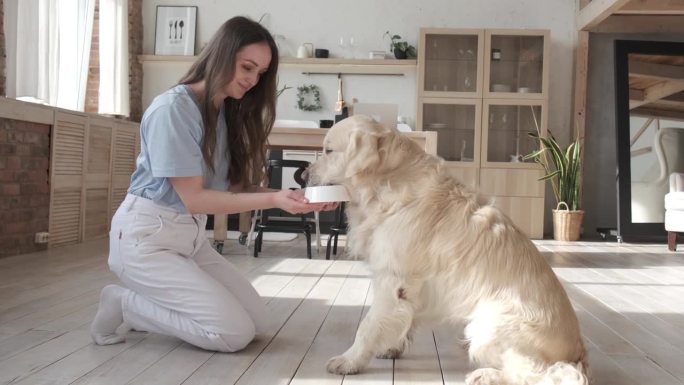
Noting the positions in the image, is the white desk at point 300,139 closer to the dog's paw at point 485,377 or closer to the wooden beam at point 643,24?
the dog's paw at point 485,377

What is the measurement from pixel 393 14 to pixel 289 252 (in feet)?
11.7

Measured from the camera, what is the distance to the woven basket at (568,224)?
6.45 metres

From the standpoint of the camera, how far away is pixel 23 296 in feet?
9.28

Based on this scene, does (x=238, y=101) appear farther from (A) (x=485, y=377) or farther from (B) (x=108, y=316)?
(A) (x=485, y=377)

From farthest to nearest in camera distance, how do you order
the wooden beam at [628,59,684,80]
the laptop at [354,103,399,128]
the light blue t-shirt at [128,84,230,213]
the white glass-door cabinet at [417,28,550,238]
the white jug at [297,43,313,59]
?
1. the white jug at [297,43,313,59]
2. the white glass-door cabinet at [417,28,550,238]
3. the wooden beam at [628,59,684,80]
4. the laptop at [354,103,399,128]
5. the light blue t-shirt at [128,84,230,213]

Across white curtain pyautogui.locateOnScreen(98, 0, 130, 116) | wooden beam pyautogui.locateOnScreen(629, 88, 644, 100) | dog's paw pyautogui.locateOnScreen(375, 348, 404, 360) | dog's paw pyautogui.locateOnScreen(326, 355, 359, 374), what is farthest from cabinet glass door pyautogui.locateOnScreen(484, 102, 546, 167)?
dog's paw pyautogui.locateOnScreen(326, 355, 359, 374)

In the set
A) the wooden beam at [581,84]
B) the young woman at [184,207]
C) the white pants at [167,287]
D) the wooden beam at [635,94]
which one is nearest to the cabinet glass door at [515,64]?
the wooden beam at [581,84]

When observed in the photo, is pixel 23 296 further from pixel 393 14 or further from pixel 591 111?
pixel 591 111

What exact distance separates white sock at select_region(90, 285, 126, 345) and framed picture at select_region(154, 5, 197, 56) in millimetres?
5459

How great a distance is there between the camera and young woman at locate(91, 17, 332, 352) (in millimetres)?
2033

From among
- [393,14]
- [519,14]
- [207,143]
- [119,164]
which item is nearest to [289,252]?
[119,164]

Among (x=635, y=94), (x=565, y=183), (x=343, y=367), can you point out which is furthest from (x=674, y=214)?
(x=343, y=367)

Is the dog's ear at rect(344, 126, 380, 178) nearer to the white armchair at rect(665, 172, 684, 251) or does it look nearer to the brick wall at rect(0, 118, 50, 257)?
the brick wall at rect(0, 118, 50, 257)

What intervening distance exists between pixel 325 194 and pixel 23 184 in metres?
3.07
